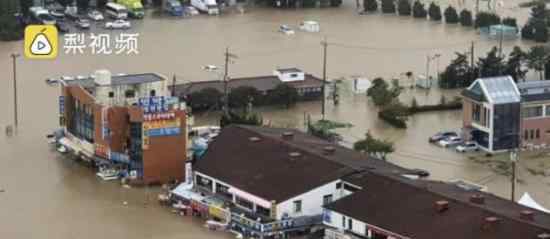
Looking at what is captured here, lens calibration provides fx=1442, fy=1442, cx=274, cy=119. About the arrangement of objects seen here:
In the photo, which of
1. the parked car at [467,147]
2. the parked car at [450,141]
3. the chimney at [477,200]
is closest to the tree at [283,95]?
the parked car at [450,141]

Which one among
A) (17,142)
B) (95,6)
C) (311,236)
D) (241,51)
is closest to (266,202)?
(311,236)

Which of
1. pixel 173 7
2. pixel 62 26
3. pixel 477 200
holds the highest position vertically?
pixel 173 7

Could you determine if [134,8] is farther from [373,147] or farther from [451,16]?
Result: [373,147]

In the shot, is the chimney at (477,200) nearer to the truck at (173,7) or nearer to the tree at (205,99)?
the tree at (205,99)

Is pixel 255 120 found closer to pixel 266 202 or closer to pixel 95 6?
pixel 266 202

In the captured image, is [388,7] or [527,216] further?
[388,7]

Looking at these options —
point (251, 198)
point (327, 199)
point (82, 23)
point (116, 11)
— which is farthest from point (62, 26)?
point (327, 199)
